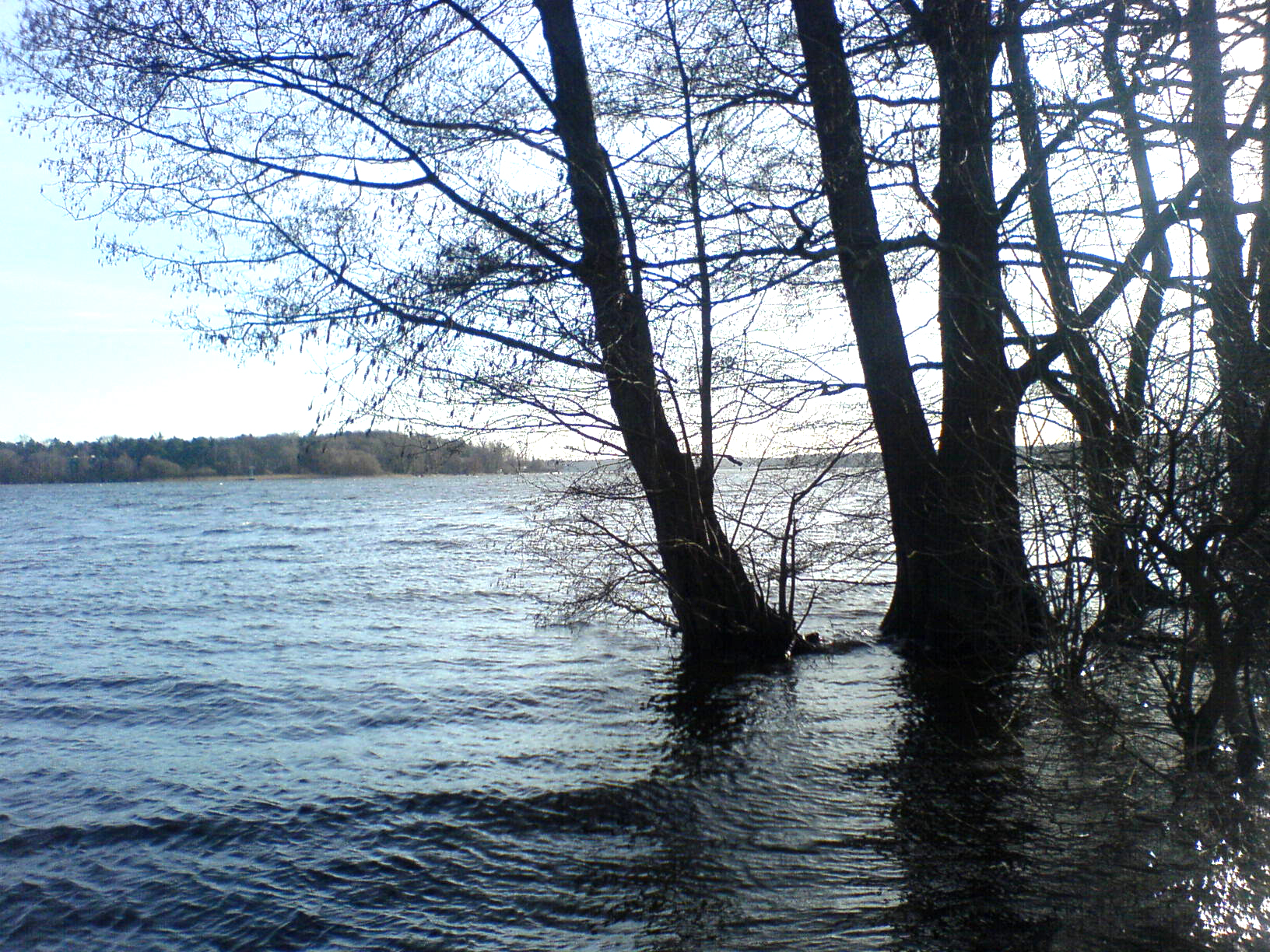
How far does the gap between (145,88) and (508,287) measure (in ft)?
13.3

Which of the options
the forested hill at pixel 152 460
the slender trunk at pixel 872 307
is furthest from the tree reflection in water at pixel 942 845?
the forested hill at pixel 152 460

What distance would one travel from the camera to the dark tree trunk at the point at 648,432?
32.2 ft

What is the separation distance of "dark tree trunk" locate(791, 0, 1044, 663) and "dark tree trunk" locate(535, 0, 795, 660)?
1.74m

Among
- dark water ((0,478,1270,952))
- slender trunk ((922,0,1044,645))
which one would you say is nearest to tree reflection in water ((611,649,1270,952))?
dark water ((0,478,1270,952))

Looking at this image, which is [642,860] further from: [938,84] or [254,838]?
[938,84]

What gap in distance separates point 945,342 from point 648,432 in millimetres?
2978

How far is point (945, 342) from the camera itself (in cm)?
935

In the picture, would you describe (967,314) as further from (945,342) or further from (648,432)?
(648,432)

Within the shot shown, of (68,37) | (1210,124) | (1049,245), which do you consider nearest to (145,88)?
(68,37)

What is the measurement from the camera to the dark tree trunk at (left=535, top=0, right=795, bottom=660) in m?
9.83

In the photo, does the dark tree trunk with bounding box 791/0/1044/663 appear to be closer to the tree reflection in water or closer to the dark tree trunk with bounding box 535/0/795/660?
the tree reflection in water

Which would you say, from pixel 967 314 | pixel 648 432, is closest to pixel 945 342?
pixel 967 314

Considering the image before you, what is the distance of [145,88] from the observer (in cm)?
1002

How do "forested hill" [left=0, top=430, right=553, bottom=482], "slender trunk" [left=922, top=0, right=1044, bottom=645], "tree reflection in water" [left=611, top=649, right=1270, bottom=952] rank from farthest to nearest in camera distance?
"forested hill" [left=0, top=430, right=553, bottom=482] < "slender trunk" [left=922, top=0, right=1044, bottom=645] < "tree reflection in water" [left=611, top=649, right=1270, bottom=952]
